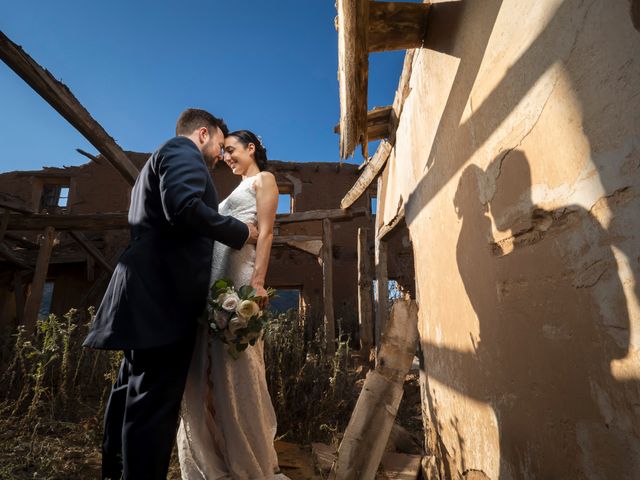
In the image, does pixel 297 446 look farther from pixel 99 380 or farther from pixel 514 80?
pixel 514 80

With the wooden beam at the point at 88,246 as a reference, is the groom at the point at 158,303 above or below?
below

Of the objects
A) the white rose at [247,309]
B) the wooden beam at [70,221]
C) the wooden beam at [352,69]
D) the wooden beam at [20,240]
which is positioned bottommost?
the white rose at [247,309]

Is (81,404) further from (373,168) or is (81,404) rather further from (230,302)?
(373,168)

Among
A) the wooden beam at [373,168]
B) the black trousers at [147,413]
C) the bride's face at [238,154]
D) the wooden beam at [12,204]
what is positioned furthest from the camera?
the wooden beam at [12,204]

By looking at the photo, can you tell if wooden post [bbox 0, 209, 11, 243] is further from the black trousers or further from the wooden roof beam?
the wooden roof beam

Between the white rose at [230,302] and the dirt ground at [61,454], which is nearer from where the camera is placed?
the white rose at [230,302]

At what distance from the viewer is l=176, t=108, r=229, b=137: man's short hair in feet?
6.96

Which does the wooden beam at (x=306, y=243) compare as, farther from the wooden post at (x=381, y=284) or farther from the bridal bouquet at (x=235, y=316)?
the bridal bouquet at (x=235, y=316)

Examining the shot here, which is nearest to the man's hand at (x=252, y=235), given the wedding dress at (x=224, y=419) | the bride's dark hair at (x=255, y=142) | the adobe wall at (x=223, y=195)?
the wedding dress at (x=224, y=419)

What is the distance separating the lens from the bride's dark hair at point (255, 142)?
92.9 inches

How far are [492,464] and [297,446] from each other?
188 centimetres

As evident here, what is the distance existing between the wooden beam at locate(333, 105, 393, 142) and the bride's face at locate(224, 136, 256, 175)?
1.41 m

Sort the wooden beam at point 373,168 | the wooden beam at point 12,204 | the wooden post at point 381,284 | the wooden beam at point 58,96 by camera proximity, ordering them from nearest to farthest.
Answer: the wooden beam at point 58,96 < the wooden beam at point 373,168 < the wooden post at point 381,284 < the wooden beam at point 12,204


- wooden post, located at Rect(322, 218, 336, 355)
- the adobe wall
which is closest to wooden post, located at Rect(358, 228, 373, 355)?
wooden post, located at Rect(322, 218, 336, 355)
